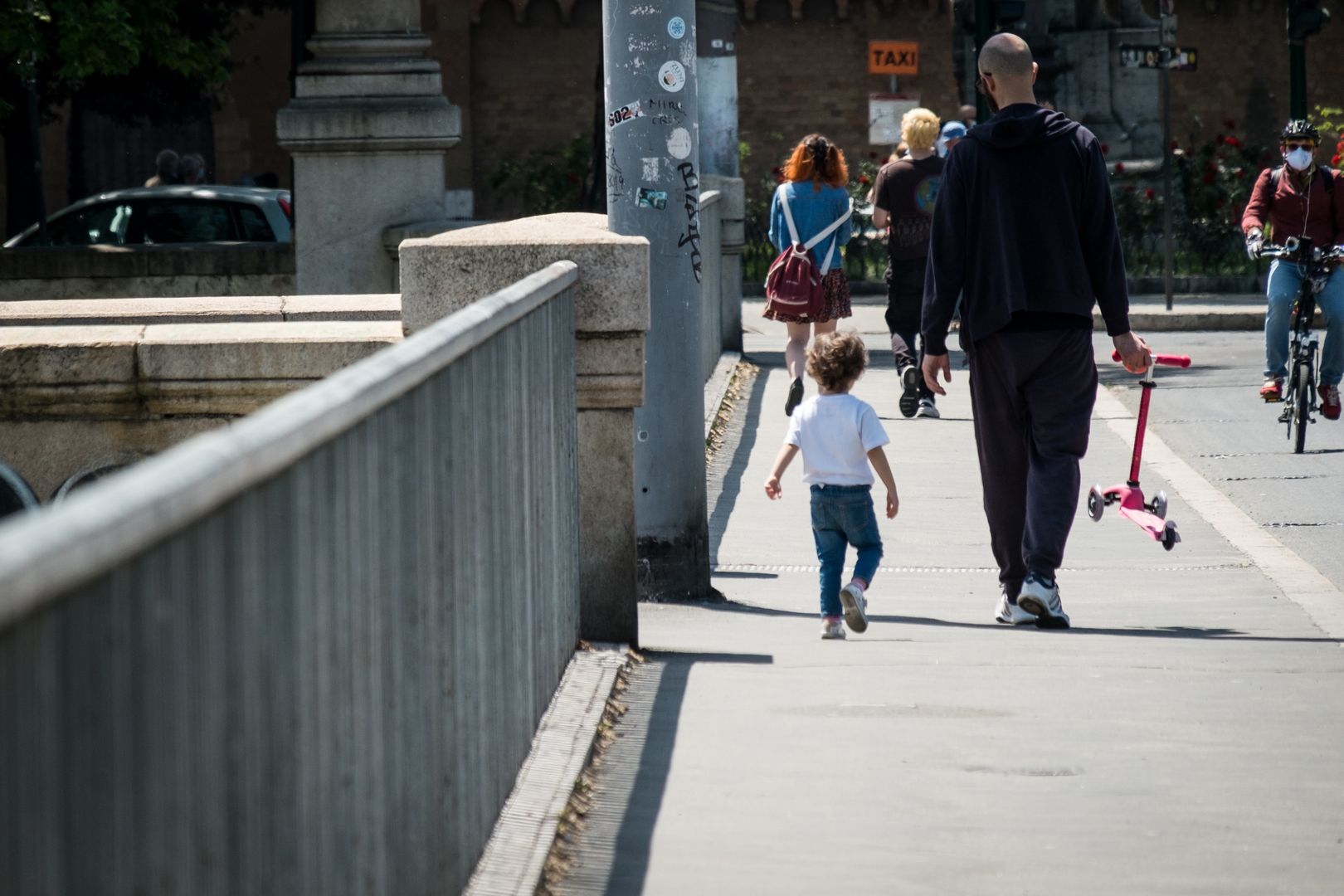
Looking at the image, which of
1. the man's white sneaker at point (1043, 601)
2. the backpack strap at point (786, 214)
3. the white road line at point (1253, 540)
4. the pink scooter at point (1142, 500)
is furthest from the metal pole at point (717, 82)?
the man's white sneaker at point (1043, 601)

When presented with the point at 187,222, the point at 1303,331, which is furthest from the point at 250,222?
the point at 1303,331

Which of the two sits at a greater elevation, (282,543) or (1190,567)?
(282,543)

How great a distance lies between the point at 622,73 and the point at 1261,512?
3.74m

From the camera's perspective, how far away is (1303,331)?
38.5 ft

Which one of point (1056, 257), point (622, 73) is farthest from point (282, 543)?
point (622, 73)

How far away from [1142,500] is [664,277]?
2.31 metres

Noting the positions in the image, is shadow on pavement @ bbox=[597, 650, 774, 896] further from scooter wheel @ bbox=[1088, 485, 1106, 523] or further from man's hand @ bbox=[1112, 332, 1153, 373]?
Result: scooter wheel @ bbox=[1088, 485, 1106, 523]

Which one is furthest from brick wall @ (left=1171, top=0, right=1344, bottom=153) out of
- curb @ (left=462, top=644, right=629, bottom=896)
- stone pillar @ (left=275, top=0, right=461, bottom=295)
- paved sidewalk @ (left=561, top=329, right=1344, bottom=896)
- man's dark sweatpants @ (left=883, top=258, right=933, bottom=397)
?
curb @ (left=462, top=644, right=629, bottom=896)

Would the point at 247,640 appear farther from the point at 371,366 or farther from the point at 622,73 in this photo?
the point at 622,73

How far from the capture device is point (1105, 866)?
13.3ft

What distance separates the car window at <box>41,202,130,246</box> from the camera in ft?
53.7

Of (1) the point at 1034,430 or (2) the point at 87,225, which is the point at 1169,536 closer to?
(1) the point at 1034,430

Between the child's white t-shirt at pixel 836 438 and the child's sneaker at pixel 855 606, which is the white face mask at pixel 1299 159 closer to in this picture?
the child's white t-shirt at pixel 836 438

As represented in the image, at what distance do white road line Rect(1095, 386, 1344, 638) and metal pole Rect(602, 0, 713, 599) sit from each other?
2049 mm
